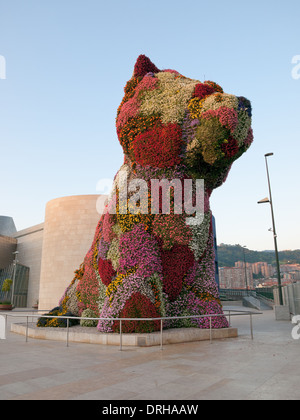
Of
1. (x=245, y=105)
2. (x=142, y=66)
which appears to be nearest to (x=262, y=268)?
(x=245, y=105)

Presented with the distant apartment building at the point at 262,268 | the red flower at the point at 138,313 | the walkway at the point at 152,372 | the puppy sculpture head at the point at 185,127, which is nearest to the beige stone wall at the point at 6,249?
the walkway at the point at 152,372

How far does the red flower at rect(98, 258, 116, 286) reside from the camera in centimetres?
1040

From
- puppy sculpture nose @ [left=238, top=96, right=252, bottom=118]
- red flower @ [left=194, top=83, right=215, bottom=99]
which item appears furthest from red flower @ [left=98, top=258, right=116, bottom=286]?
puppy sculpture nose @ [left=238, top=96, right=252, bottom=118]

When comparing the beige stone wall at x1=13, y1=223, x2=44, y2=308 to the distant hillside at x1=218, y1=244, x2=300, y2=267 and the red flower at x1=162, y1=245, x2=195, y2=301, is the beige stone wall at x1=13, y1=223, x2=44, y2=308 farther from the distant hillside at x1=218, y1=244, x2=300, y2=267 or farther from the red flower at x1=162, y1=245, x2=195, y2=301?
the distant hillside at x1=218, y1=244, x2=300, y2=267

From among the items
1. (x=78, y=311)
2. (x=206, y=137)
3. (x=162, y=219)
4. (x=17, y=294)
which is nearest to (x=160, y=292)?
(x=162, y=219)

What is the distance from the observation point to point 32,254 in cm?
4291

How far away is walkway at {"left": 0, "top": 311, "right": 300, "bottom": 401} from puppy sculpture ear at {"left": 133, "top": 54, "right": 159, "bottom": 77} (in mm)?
8723

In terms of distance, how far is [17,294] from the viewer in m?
42.3

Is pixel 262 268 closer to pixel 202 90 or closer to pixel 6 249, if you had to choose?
pixel 6 249

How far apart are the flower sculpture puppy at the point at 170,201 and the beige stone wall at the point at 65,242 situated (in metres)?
20.6

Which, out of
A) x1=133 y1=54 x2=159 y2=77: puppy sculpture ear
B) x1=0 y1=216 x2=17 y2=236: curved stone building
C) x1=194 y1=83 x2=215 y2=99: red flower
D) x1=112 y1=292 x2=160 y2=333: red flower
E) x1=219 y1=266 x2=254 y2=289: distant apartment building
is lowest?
x1=112 y1=292 x2=160 y2=333: red flower

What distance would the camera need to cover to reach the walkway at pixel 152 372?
4574 mm

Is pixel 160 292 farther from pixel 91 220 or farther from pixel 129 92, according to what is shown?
pixel 91 220
